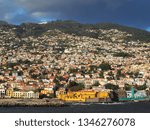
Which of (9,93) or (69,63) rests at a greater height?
(69,63)

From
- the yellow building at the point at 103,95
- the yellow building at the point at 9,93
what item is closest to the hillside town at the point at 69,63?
the yellow building at the point at 9,93

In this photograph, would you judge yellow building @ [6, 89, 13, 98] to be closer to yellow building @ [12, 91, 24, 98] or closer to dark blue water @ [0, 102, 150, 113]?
yellow building @ [12, 91, 24, 98]

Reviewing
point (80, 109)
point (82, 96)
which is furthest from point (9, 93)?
point (80, 109)

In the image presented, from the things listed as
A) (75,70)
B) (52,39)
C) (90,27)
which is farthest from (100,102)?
(90,27)

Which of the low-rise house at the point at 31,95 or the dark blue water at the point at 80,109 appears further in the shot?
the low-rise house at the point at 31,95

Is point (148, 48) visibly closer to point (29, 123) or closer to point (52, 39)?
point (52, 39)

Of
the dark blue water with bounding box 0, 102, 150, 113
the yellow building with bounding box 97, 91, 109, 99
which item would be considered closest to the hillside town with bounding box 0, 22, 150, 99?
the yellow building with bounding box 97, 91, 109, 99

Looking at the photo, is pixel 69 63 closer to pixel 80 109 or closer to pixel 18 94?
pixel 18 94

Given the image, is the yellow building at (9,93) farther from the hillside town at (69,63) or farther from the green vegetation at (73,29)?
the green vegetation at (73,29)
